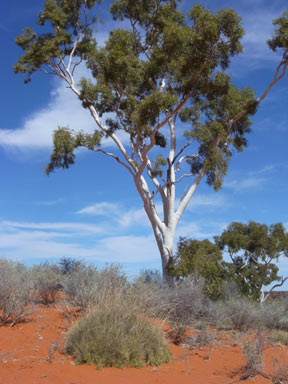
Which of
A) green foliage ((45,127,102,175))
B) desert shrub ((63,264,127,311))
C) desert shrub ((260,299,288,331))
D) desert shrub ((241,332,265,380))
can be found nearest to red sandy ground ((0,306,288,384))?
desert shrub ((241,332,265,380))

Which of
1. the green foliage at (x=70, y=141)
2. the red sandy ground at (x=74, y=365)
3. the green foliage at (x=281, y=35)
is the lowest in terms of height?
the red sandy ground at (x=74, y=365)

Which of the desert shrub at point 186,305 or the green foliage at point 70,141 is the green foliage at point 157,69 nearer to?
the green foliage at point 70,141

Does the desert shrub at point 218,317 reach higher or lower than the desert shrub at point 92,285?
lower

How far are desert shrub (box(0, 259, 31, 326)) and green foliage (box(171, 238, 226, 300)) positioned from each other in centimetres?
513

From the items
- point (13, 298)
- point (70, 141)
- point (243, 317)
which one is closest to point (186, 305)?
point (243, 317)

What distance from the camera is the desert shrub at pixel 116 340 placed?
6688 millimetres

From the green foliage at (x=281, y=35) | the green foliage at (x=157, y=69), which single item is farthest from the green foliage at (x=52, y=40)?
the green foliage at (x=281, y=35)

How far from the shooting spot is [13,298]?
8391 millimetres

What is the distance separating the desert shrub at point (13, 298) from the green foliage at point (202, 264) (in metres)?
5.13

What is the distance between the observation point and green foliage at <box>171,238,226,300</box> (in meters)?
A: 12.5

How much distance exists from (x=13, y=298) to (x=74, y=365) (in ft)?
8.11

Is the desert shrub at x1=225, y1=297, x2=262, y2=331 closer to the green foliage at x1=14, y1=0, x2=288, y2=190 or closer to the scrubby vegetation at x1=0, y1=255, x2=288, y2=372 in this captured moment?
the scrubby vegetation at x1=0, y1=255, x2=288, y2=372

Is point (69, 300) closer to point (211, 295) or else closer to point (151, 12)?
point (211, 295)

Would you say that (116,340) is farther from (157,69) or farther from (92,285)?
(157,69)
